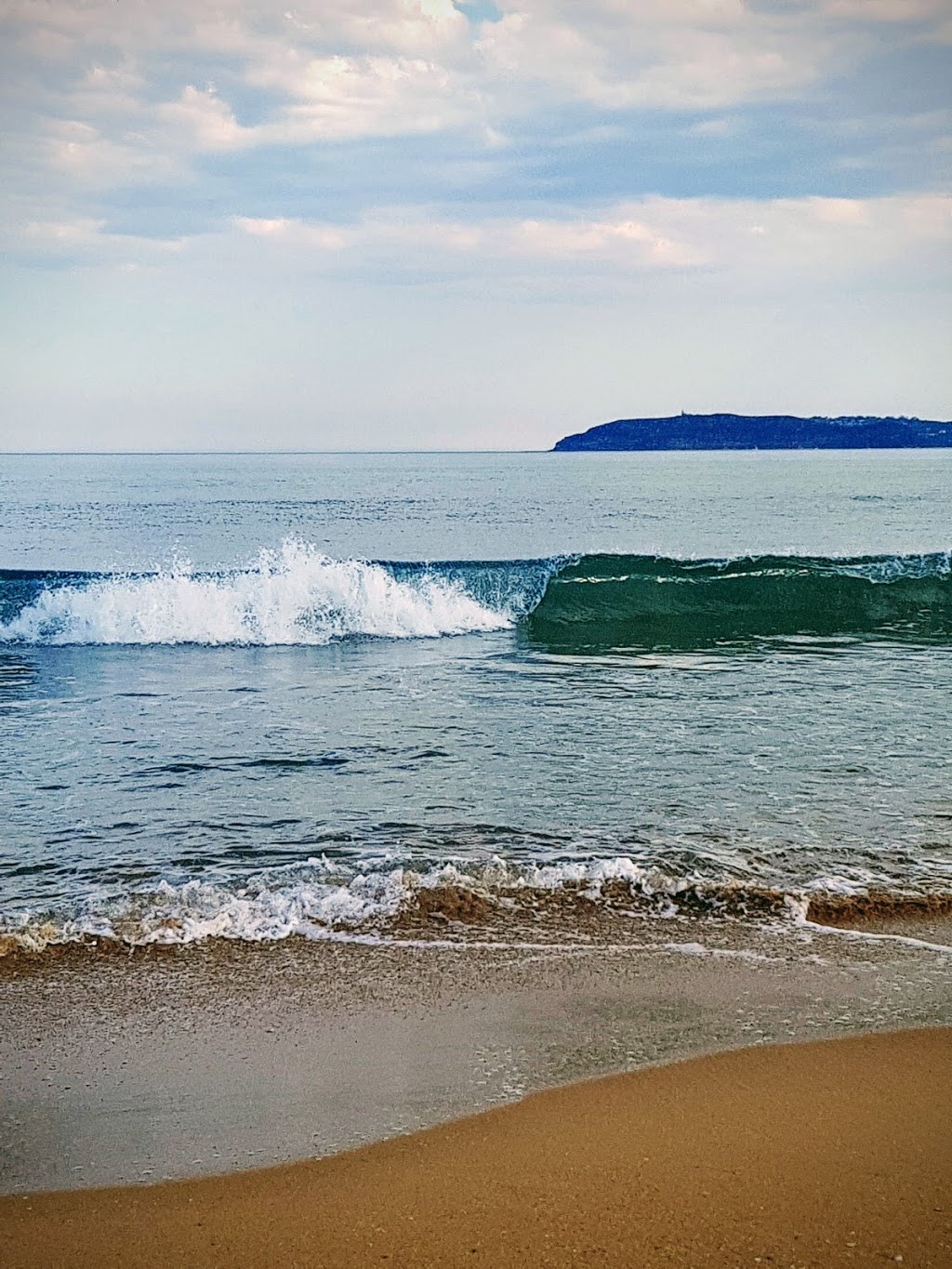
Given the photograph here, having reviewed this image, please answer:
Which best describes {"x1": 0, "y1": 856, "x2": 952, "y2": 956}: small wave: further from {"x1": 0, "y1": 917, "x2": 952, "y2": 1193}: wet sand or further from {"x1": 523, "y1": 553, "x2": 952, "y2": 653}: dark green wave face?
{"x1": 523, "y1": 553, "x2": 952, "y2": 653}: dark green wave face

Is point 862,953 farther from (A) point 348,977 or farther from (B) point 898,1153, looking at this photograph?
(A) point 348,977

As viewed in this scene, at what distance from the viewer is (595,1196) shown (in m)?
3.08

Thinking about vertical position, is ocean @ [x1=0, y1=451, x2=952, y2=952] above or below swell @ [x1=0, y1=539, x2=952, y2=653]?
below

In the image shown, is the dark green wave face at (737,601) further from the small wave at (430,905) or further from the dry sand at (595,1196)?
the dry sand at (595,1196)

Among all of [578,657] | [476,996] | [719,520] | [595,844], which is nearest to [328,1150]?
[476,996]

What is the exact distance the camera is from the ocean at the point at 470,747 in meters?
5.49

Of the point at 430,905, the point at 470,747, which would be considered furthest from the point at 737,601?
the point at 430,905

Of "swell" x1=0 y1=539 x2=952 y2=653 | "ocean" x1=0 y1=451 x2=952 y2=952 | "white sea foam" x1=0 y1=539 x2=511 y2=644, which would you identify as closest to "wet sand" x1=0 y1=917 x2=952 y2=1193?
"ocean" x1=0 y1=451 x2=952 y2=952

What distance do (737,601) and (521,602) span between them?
3641 millimetres

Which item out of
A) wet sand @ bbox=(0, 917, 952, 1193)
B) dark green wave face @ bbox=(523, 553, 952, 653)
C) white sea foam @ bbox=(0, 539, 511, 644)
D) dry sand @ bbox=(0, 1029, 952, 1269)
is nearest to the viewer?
dry sand @ bbox=(0, 1029, 952, 1269)

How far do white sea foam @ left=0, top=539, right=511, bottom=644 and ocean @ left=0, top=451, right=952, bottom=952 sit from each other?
58 millimetres

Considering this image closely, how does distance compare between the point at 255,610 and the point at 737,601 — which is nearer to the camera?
the point at 255,610

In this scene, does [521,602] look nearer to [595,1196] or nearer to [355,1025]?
[355,1025]

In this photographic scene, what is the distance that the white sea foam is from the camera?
16328 mm
